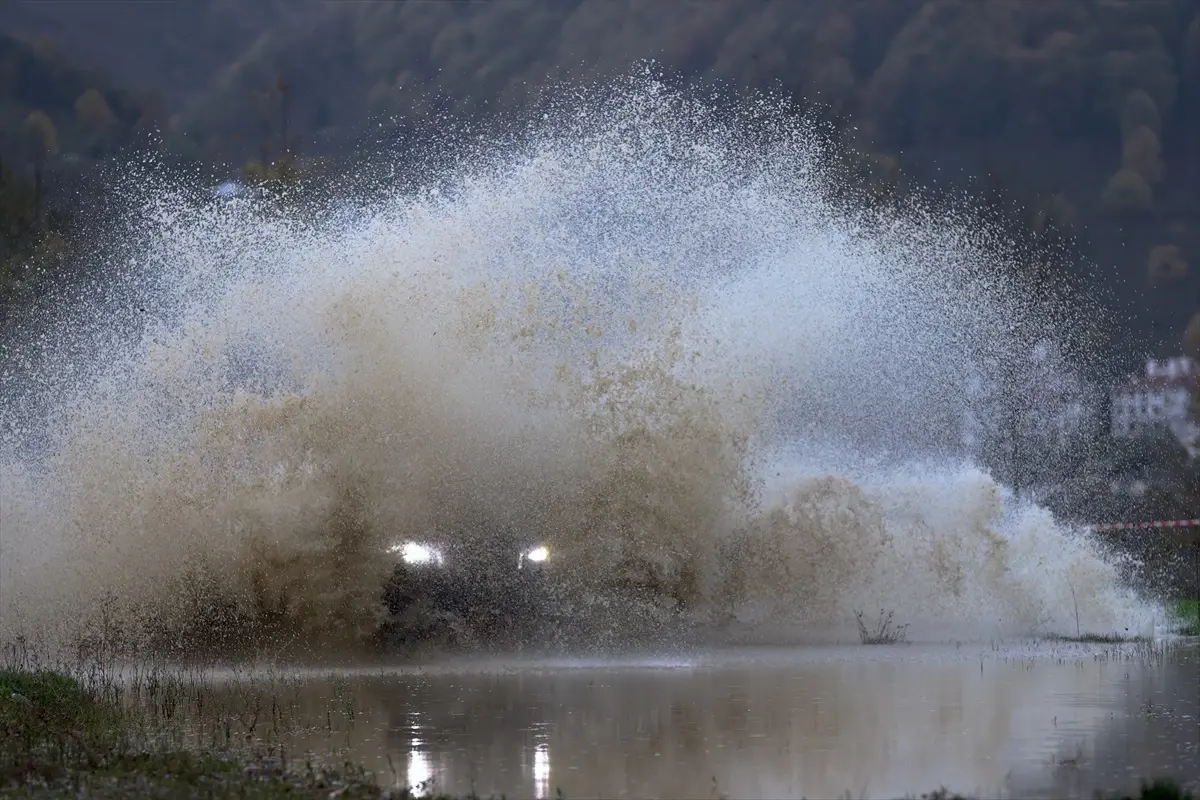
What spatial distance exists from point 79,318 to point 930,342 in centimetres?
2234

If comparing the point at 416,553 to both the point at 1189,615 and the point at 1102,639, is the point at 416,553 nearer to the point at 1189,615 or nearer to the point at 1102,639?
the point at 1102,639

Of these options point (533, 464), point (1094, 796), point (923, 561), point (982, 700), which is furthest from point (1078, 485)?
point (1094, 796)

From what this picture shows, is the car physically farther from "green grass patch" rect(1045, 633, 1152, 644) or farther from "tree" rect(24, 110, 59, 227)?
"tree" rect(24, 110, 59, 227)

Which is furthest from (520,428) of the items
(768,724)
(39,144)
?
(39,144)

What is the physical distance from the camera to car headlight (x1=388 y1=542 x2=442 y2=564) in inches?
886

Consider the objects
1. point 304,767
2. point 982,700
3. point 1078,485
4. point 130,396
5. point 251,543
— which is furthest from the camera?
point 1078,485

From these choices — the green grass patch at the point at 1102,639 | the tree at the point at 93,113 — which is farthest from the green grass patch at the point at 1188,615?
the tree at the point at 93,113

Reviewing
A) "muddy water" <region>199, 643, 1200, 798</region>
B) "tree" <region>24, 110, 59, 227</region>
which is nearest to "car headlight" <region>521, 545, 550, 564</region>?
"muddy water" <region>199, 643, 1200, 798</region>

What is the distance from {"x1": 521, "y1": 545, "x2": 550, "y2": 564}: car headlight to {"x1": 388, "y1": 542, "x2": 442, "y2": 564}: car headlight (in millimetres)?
1152

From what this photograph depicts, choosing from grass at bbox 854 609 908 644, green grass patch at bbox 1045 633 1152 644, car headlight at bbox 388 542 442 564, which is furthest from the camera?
grass at bbox 854 609 908 644

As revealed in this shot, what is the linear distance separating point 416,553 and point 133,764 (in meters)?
10.1

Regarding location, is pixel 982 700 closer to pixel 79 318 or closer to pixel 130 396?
pixel 130 396

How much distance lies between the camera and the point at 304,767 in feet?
41.7

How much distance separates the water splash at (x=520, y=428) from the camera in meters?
22.8
